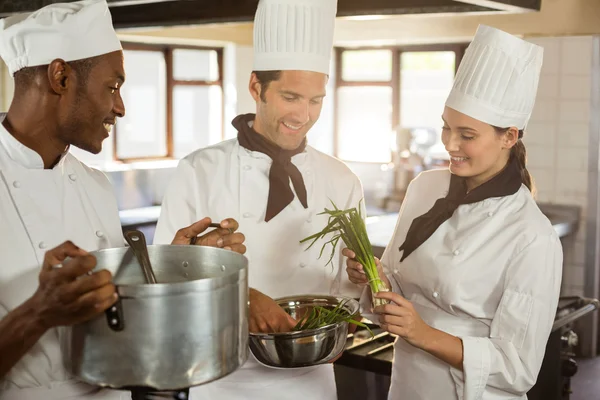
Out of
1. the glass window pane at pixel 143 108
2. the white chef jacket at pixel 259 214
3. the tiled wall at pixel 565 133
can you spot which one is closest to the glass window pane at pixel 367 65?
the glass window pane at pixel 143 108

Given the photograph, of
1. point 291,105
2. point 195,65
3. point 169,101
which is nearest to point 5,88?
point 169,101

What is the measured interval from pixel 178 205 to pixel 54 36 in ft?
2.62

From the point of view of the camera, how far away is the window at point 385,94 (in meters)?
7.39

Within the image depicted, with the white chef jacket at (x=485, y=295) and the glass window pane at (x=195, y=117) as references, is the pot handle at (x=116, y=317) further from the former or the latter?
the glass window pane at (x=195, y=117)

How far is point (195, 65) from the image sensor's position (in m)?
7.70

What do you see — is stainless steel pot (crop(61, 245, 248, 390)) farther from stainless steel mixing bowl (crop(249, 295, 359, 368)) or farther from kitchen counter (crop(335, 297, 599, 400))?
kitchen counter (crop(335, 297, 599, 400))

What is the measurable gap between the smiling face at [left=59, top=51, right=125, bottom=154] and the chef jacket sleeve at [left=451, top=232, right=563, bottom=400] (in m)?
1.18

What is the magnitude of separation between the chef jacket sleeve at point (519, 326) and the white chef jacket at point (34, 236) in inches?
40.7

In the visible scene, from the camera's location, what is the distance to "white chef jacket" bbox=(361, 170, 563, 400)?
221 centimetres

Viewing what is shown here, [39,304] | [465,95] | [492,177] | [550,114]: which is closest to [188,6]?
[465,95]

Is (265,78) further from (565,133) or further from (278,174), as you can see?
(565,133)

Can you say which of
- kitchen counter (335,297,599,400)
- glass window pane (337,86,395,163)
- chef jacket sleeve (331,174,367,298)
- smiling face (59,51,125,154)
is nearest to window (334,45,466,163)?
glass window pane (337,86,395,163)

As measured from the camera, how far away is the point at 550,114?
5633 mm

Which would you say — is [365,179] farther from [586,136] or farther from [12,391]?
[12,391]
